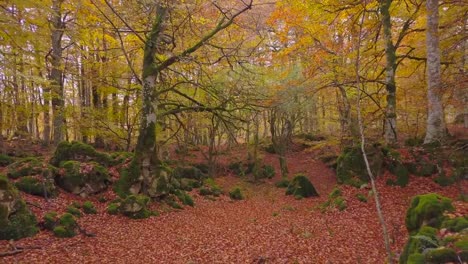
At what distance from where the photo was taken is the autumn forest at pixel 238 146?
6.89 meters

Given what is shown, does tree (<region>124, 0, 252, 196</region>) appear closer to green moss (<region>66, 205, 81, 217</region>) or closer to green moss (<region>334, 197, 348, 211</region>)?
green moss (<region>66, 205, 81, 217</region>)

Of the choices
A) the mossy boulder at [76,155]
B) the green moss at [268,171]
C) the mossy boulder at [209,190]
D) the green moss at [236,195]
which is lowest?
the green moss at [236,195]

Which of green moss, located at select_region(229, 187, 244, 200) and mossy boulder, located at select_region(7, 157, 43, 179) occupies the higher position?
mossy boulder, located at select_region(7, 157, 43, 179)

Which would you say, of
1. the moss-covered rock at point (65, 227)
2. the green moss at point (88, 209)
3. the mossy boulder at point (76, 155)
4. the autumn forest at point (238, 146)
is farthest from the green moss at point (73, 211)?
the mossy boulder at point (76, 155)

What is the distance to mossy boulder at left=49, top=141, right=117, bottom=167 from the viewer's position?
36.6 ft

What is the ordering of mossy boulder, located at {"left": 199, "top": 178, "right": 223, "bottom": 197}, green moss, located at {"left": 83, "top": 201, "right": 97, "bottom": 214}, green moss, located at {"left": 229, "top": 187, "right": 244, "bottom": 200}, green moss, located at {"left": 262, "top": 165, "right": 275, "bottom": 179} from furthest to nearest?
green moss, located at {"left": 262, "top": 165, "right": 275, "bottom": 179}
green moss, located at {"left": 229, "top": 187, "right": 244, "bottom": 200}
mossy boulder, located at {"left": 199, "top": 178, "right": 223, "bottom": 197}
green moss, located at {"left": 83, "top": 201, "right": 97, "bottom": 214}

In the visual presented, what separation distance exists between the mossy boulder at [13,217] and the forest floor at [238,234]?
25cm

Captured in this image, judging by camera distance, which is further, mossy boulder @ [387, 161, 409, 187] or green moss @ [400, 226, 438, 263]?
mossy boulder @ [387, 161, 409, 187]

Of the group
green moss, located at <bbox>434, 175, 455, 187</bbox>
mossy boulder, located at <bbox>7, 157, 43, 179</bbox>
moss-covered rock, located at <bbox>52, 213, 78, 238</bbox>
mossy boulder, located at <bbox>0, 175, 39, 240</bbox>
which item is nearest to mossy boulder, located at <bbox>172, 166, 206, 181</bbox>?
mossy boulder, located at <bbox>7, 157, 43, 179</bbox>

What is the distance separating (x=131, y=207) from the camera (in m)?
9.75

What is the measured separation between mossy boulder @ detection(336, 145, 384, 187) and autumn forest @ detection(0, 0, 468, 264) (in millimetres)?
43

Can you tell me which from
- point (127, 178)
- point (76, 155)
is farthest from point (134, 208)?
point (76, 155)

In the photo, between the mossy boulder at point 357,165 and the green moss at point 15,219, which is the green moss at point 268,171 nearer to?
the mossy boulder at point 357,165

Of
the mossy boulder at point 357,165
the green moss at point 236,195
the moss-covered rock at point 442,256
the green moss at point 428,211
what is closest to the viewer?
the moss-covered rock at point 442,256
